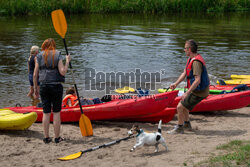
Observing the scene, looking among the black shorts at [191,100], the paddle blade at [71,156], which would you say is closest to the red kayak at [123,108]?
the black shorts at [191,100]

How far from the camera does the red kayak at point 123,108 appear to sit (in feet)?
20.8

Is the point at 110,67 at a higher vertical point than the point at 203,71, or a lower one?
lower

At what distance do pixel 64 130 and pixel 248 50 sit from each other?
1169 cm

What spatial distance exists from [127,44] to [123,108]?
10673mm

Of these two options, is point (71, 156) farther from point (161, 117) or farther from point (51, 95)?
point (161, 117)

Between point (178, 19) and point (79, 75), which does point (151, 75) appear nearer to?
point (79, 75)

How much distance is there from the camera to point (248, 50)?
15.7m

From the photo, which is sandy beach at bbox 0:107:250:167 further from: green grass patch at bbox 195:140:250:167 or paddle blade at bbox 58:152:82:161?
green grass patch at bbox 195:140:250:167

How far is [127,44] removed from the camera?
16906 millimetres

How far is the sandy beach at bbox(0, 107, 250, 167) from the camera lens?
454 cm

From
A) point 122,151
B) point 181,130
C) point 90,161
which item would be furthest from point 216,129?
point 90,161

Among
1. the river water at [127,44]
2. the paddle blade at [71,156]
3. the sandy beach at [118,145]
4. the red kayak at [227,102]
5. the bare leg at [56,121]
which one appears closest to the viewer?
the sandy beach at [118,145]

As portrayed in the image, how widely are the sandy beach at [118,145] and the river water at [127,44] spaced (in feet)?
9.88

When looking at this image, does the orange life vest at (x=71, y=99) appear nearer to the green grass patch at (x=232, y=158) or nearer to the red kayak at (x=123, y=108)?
the red kayak at (x=123, y=108)
